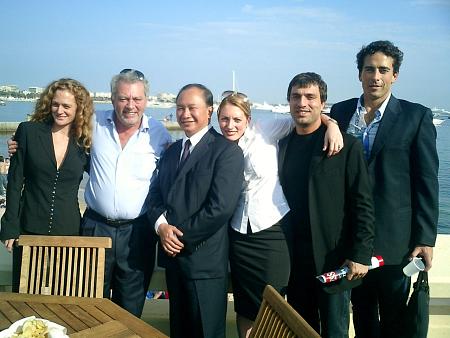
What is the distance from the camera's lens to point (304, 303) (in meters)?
2.84

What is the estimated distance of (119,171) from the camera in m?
2.95

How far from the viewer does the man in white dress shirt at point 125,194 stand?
2.92 metres

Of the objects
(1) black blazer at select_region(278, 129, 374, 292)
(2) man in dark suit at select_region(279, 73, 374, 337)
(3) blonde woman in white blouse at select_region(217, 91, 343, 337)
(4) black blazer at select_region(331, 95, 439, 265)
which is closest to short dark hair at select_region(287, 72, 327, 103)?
(2) man in dark suit at select_region(279, 73, 374, 337)

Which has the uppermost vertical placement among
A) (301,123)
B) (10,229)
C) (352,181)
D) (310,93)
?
(310,93)

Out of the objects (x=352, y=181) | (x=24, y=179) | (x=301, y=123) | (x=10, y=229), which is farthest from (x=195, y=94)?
(x=10, y=229)

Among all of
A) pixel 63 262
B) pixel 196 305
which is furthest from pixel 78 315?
pixel 196 305

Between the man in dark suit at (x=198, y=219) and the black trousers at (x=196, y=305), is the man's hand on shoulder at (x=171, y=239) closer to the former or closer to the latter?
the man in dark suit at (x=198, y=219)

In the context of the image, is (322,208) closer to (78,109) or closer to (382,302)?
(382,302)

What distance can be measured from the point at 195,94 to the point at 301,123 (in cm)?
71

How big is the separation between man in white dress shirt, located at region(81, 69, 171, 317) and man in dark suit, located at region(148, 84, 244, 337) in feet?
0.66

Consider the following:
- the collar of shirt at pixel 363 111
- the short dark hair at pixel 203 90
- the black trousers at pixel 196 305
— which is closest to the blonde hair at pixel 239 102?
the short dark hair at pixel 203 90

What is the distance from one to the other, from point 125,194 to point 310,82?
143 centimetres

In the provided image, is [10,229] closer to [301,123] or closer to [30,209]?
[30,209]

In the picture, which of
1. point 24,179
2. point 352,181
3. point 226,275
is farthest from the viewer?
point 24,179
